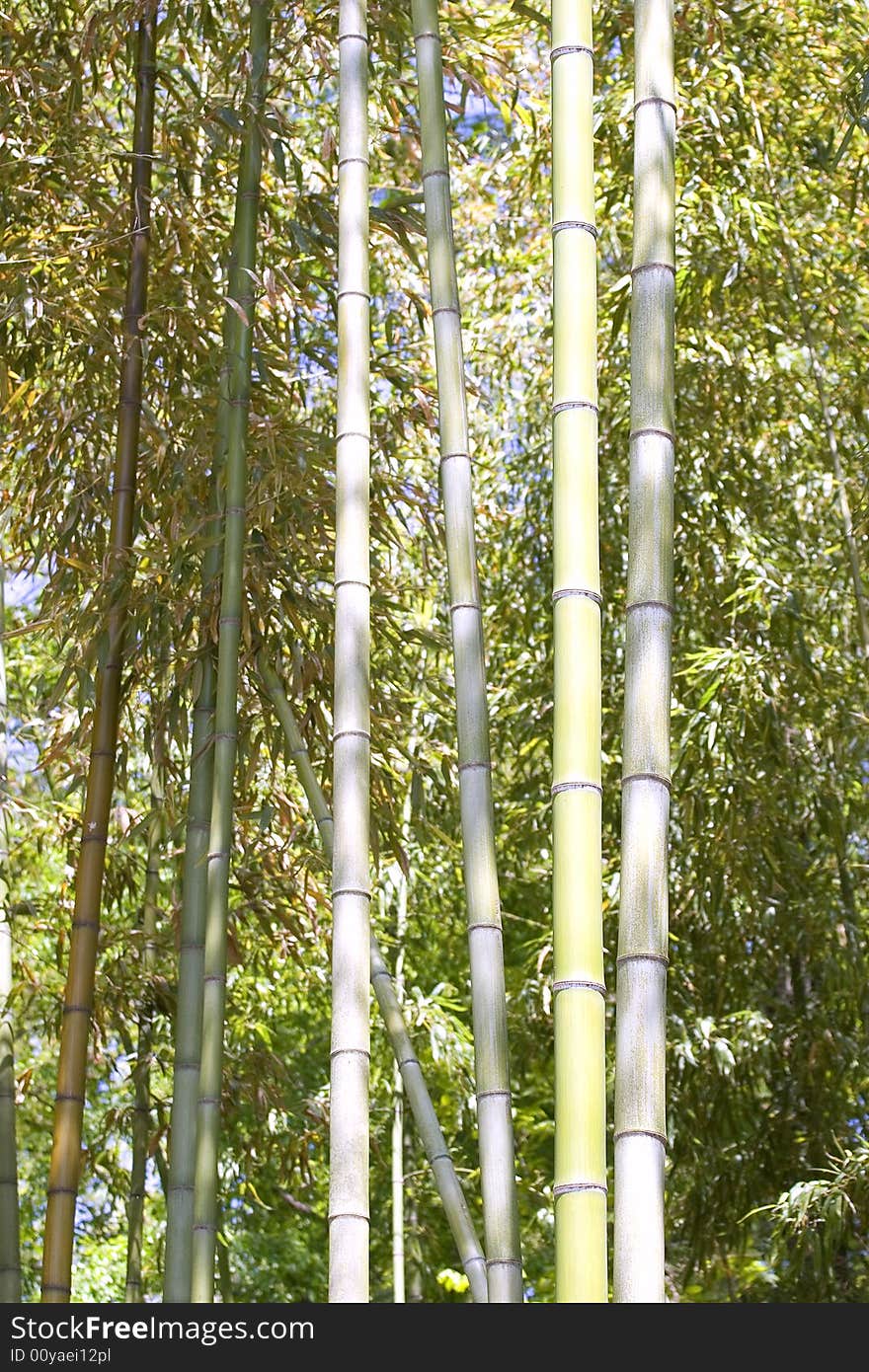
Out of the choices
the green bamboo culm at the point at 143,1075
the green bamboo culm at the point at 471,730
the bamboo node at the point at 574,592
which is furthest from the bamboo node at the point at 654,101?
the green bamboo culm at the point at 143,1075

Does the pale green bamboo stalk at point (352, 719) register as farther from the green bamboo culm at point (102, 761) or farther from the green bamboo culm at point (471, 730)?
the green bamboo culm at point (102, 761)

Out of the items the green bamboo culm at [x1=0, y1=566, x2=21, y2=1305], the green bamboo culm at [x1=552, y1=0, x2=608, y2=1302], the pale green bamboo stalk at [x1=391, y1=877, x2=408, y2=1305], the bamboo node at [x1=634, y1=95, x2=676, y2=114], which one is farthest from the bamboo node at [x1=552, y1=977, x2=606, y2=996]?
the pale green bamboo stalk at [x1=391, y1=877, x2=408, y2=1305]

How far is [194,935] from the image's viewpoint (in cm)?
315

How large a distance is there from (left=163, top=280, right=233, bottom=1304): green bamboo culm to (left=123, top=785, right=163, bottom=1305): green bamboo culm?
1152 millimetres

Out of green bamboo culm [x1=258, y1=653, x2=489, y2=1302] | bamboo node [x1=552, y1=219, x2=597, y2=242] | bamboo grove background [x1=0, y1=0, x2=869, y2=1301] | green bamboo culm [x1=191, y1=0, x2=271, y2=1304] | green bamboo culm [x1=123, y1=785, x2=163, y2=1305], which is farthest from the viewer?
green bamboo culm [x1=123, y1=785, x2=163, y2=1305]

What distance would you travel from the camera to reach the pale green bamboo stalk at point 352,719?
2158 millimetres

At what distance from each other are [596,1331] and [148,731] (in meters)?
2.93

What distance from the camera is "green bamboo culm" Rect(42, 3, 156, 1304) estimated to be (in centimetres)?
319

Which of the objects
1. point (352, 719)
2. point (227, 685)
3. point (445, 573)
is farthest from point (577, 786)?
point (445, 573)

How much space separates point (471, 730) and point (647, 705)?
43cm

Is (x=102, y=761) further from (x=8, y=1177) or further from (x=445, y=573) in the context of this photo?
(x=445, y=573)

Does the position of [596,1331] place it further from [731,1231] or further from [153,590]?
[731,1231]

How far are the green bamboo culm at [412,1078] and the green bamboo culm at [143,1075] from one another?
1.22 metres

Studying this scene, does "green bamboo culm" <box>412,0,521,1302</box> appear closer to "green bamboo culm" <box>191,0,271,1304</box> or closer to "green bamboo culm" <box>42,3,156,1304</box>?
"green bamboo culm" <box>191,0,271,1304</box>
